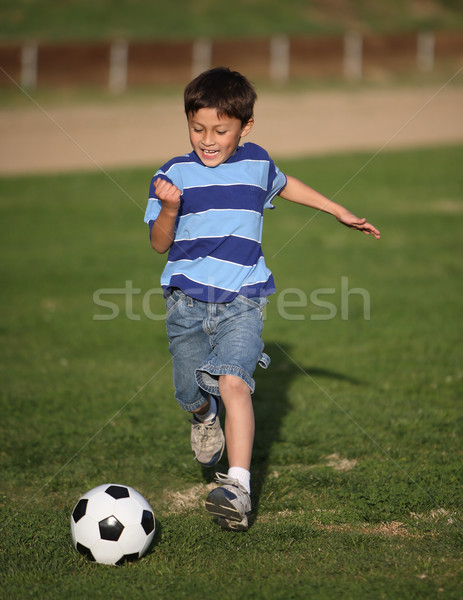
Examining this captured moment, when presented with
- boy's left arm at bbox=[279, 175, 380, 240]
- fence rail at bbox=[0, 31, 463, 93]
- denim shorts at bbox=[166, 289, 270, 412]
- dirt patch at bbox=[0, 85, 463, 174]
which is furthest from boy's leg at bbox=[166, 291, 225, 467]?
fence rail at bbox=[0, 31, 463, 93]

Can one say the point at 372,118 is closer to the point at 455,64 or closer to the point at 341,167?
the point at 341,167

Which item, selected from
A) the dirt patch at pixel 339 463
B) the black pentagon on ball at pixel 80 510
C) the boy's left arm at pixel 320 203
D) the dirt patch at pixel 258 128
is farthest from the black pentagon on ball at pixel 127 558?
the dirt patch at pixel 258 128

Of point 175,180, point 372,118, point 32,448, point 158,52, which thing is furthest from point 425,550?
point 158,52

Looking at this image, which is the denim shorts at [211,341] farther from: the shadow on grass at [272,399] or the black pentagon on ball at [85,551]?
the black pentagon on ball at [85,551]

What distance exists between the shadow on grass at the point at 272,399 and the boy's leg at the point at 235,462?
1.35ft

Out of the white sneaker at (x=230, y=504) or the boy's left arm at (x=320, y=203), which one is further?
the boy's left arm at (x=320, y=203)

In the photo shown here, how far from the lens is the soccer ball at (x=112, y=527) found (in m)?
3.32

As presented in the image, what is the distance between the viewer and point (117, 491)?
358 cm

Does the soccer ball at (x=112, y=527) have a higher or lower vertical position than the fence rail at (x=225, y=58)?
lower

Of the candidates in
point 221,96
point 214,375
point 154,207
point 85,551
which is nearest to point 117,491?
point 85,551

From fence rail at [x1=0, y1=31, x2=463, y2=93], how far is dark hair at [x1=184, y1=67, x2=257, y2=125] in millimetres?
25766

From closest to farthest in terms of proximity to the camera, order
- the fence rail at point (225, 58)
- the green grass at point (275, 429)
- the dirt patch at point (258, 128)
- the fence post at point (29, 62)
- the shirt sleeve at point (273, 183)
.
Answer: the green grass at point (275, 429) < the shirt sleeve at point (273, 183) < the dirt patch at point (258, 128) < the fence post at point (29, 62) < the fence rail at point (225, 58)

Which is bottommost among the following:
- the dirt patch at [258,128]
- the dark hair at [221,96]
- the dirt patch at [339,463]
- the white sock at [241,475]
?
the dirt patch at [258,128]

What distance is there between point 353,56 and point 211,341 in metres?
29.1
